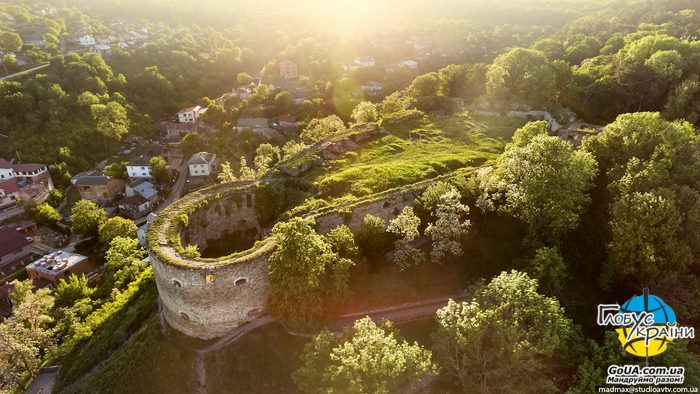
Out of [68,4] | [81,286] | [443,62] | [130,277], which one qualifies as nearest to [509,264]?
[130,277]

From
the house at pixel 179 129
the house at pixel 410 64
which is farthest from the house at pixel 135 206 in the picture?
the house at pixel 410 64

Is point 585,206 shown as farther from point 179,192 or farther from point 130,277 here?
point 179,192

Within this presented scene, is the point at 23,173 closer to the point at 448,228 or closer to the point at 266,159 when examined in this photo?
the point at 266,159

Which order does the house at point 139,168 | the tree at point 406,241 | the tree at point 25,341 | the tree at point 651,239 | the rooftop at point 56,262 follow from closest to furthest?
the tree at point 651,239, the tree at point 406,241, the tree at point 25,341, the rooftop at point 56,262, the house at point 139,168

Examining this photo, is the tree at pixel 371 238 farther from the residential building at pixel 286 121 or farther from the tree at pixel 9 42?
the tree at pixel 9 42

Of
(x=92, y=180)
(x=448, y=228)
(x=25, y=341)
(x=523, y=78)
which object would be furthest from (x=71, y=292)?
(x=523, y=78)

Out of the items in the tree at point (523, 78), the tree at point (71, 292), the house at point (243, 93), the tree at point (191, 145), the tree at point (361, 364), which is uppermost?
the tree at point (523, 78)
